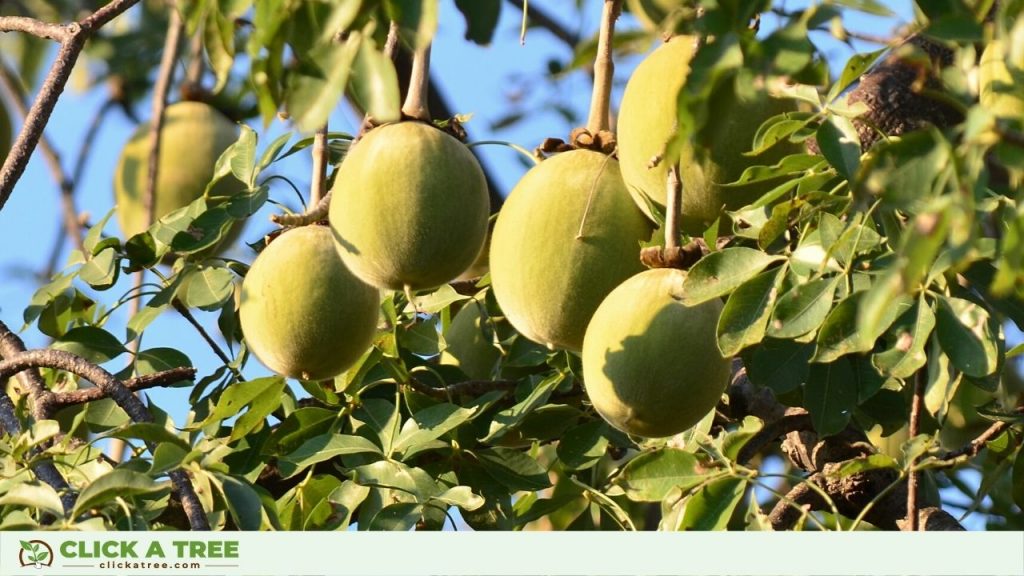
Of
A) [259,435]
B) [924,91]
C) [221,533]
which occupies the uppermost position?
[924,91]

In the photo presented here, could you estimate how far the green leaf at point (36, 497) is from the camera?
133 centimetres

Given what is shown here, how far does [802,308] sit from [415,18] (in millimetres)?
593

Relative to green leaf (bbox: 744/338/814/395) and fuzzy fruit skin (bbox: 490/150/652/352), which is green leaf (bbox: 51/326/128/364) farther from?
green leaf (bbox: 744/338/814/395)

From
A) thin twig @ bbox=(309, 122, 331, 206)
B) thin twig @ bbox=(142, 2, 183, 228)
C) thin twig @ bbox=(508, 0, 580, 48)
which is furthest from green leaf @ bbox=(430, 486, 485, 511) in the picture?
thin twig @ bbox=(508, 0, 580, 48)

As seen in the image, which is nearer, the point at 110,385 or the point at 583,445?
the point at 110,385

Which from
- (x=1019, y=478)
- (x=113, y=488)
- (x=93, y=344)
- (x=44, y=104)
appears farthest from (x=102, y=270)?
(x=1019, y=478)

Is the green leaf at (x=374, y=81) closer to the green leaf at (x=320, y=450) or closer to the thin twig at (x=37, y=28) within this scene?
the green leaf at (x=320, y=450)

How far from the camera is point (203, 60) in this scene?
3.02 metres

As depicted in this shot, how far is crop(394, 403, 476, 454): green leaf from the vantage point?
1722 millimetres

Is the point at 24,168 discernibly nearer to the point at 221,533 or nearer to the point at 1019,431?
the point at 221,533

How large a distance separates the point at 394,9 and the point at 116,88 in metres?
2.59

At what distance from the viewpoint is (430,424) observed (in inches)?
68.5

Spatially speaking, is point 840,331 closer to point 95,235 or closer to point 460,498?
point 460,498

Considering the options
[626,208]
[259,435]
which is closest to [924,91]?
[626,208]
